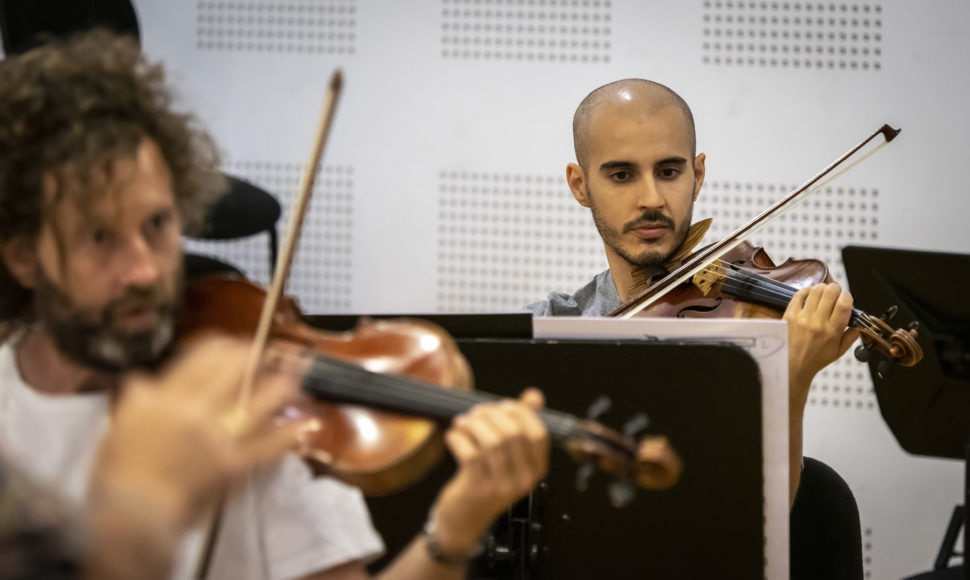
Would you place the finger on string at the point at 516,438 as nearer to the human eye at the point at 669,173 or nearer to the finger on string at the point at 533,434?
the finger on string at the point at 533,434

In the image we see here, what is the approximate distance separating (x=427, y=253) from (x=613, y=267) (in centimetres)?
108

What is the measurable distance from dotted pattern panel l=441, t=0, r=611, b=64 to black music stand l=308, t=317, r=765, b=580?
181cm

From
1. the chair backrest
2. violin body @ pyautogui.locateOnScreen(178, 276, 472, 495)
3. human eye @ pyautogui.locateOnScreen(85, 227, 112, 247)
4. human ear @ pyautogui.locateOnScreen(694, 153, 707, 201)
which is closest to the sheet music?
violin body @ pyautogui.locateOnScreen(178, 276, 472, 495)

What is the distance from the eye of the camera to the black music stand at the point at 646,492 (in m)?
1.24

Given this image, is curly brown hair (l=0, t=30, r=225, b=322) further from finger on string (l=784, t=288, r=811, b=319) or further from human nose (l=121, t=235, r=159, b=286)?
finger on string (l=784, t=288, r=811, b=319)

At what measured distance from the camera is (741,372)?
122 cm

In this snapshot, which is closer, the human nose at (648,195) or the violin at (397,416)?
the violin at (397,416)

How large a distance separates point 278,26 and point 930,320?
6.75 feet

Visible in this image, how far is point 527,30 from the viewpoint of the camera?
2918 millimetres

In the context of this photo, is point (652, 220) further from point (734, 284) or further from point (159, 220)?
point (159, 220)

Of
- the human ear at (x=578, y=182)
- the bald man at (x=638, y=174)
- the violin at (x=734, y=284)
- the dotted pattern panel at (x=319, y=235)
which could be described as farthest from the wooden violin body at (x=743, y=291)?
the dotted pattern panel at (x=319, y=235)

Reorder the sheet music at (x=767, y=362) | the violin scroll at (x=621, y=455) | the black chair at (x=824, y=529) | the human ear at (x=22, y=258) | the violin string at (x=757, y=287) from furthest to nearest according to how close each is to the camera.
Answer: the violin string at (x=757, y=287) < the black chair at (x=824, y=529) < the sheet music at (x=767, y=362) < the human ear at (x=22, y=258) < the violin scroll at (x=621, y=455)

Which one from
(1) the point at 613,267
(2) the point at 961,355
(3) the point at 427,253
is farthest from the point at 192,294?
(3) the point at 427,253

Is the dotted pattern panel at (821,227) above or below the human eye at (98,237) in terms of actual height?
below
